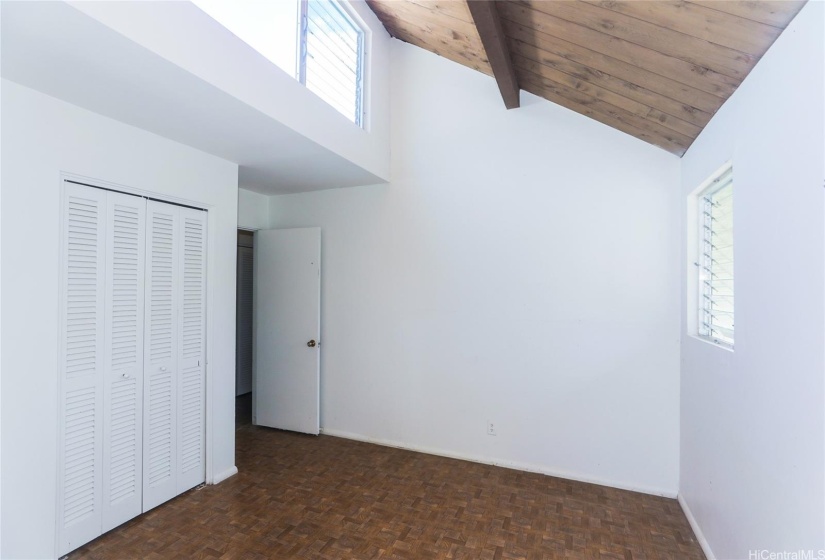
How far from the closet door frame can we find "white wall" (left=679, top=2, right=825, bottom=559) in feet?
A: 10.5

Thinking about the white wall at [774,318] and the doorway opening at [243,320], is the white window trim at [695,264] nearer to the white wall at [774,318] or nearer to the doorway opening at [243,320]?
the white wall at [774,318]

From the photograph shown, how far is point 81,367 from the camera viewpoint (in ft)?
7.76

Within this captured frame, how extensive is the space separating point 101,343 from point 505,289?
2.79m

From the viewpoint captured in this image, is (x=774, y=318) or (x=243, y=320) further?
(x=243, y=320)

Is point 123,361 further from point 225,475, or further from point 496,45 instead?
point 496,45

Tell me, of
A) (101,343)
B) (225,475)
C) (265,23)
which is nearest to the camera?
(101,343)

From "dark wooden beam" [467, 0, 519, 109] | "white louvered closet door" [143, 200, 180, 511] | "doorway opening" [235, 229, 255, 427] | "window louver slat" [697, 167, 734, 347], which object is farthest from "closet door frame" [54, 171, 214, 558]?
"window louver slat" [697, 167, 734, 347]

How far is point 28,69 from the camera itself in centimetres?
191

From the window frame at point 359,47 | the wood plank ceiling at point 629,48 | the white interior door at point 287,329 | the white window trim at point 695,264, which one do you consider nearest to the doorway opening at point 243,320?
the white interior door at point 287,329

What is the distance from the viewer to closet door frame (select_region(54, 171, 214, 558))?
224 cm

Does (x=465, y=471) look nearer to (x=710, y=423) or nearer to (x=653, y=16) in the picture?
(x=710, y=423)

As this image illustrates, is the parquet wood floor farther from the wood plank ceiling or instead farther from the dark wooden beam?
the dark wooden beam

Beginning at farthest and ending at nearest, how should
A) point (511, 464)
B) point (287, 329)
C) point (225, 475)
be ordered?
point (287, 329) → point (511, 464) → point (225, 475)

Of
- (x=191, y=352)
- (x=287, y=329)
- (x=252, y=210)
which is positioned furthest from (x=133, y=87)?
(x=287, y=329)
